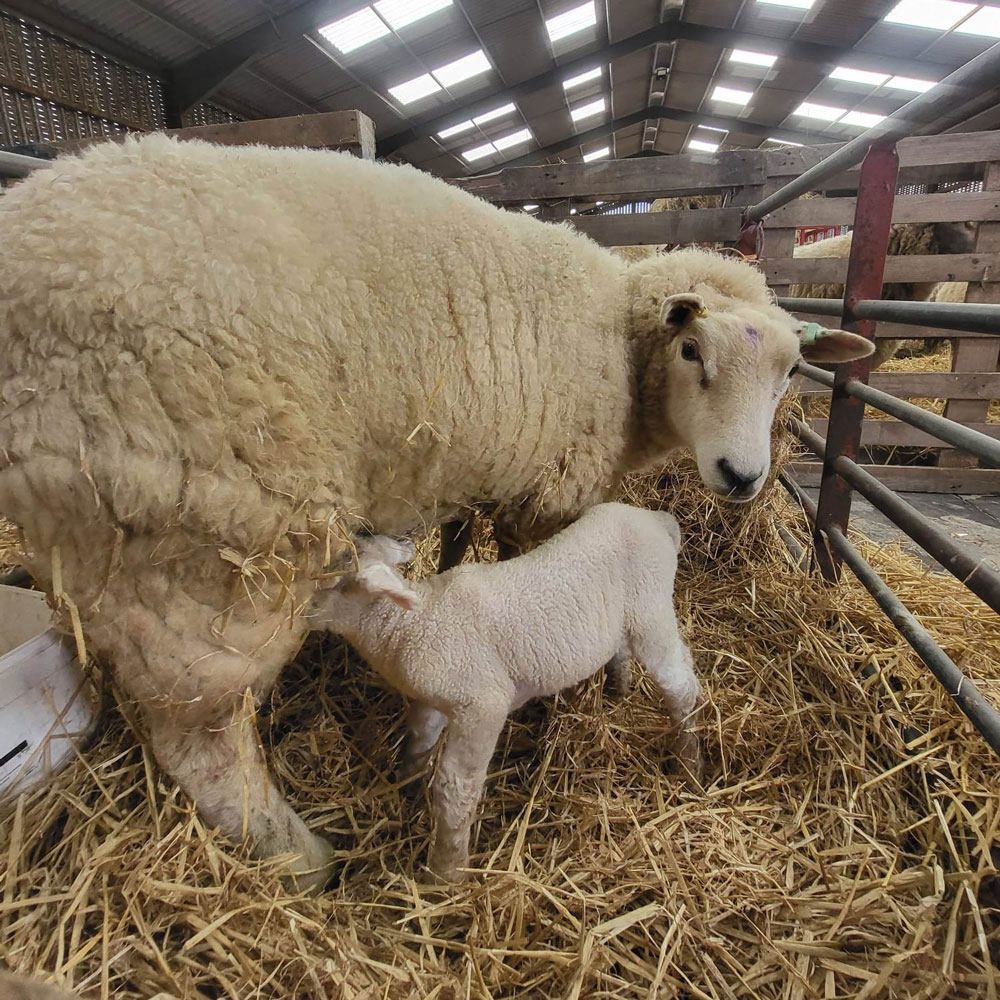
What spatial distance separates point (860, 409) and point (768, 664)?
96 cm

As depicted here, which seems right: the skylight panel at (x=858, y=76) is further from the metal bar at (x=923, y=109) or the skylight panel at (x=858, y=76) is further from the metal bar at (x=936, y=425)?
the metal bar at (x=936, y=425)

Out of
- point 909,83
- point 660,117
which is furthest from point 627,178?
point 660,117

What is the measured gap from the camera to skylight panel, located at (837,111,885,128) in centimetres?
1279

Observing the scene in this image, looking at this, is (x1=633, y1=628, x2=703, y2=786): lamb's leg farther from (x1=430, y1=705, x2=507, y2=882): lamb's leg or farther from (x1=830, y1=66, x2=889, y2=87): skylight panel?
(x1=830, y1=66, x2=889, y2=87): skylight panel

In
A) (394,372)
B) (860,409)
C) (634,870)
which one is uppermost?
(394,372)

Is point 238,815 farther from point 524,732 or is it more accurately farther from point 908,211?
point 908,211

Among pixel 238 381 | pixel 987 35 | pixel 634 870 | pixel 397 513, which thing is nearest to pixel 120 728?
pixel 397 513

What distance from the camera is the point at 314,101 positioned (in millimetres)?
8680

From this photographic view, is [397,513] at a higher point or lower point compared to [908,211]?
lower

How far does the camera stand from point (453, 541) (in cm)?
239

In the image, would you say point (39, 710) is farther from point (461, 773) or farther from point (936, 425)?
point (936, 425)

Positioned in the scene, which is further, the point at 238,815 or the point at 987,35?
the point at 987,35

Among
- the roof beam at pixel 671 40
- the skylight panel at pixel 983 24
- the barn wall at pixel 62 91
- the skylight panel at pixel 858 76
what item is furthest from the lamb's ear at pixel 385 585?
the skylight panel at pixel 858 76

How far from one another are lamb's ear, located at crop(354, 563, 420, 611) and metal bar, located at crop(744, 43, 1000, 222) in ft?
5.37
